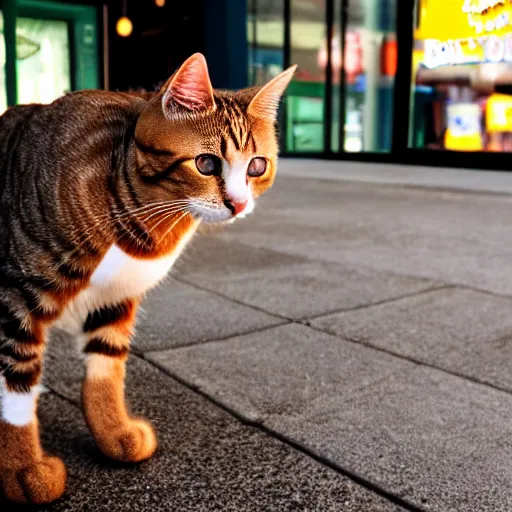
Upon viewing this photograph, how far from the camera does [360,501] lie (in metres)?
1.72

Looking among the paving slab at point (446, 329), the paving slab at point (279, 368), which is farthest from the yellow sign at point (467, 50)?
the paving slab at point (279, 368)

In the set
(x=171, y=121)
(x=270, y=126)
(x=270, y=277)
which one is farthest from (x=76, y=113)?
(x=270, y=277)

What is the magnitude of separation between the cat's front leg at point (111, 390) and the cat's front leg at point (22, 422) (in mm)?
180

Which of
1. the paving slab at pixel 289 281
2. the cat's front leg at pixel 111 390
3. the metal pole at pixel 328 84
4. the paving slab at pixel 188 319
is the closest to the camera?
the cat's front leg at pixel 111 390

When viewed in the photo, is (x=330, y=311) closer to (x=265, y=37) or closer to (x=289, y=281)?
(x=289, y=281)

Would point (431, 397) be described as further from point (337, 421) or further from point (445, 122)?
point (445, 122)

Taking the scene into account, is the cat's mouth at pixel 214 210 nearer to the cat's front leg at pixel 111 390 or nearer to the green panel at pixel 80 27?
the cat's front leg at pixel 111 390

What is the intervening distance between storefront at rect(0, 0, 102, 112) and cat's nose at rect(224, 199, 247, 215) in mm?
9016

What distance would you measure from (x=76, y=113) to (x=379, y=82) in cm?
1169

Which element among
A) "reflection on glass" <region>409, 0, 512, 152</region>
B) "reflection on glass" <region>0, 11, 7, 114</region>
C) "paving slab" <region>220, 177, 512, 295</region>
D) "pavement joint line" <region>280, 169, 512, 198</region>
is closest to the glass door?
"reflection on glass" <region>409, 0, 512, 152</region>

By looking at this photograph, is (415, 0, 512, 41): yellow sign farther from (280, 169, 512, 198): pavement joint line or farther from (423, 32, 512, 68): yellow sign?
(280, 169, 512, 198): pavement joint line

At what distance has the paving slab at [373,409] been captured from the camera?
6.02 feet

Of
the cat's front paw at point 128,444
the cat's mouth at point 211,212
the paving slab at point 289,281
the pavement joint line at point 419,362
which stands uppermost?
the cat's mouth at point 211,212

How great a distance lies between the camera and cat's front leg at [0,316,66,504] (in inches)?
66.4
